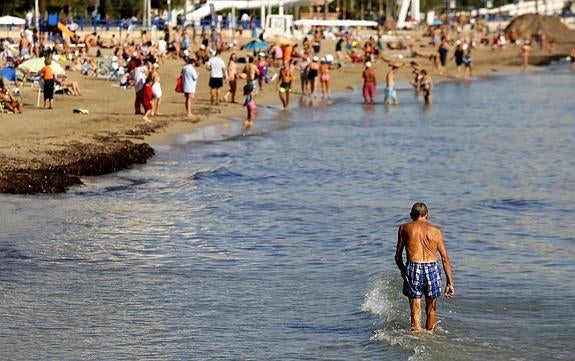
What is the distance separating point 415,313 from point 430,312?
0.13 metres

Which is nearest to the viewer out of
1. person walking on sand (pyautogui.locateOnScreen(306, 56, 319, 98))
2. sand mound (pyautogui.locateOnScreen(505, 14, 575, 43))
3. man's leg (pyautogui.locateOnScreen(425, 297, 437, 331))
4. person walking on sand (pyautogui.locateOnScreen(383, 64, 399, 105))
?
man's leg (pyautogui.locateOnScreen(425, 297, 437, 331))

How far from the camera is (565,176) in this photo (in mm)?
23609

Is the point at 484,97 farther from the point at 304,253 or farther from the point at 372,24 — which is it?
the point at 372,24

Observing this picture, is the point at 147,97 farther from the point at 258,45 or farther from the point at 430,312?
the point at 258,45

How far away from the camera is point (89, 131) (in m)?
25.9

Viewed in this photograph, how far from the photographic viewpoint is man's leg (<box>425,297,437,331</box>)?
1068 cm

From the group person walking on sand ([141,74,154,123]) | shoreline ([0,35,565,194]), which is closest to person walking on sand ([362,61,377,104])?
shoreline ([0,35,565,194])

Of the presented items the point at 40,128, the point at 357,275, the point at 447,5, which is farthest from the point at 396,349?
the point at 447,5

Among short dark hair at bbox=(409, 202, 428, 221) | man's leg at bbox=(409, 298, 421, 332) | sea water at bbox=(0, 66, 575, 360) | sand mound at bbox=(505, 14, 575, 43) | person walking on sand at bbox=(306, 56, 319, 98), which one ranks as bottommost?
sea water at bbox=(0, 66, 575, 360)

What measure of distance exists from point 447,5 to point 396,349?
110785 millimetres

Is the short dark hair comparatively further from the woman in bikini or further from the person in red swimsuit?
the woman in bikini

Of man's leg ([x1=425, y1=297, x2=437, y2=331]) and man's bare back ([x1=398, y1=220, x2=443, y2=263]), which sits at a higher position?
man's bare back ([x1=398, y1=220, x2=443, y2=263])

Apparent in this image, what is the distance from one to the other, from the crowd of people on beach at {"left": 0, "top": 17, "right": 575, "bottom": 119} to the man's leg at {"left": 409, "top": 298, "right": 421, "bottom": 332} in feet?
61.1

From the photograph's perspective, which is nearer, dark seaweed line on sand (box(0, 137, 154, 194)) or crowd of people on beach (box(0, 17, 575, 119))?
dark seaweed line on sand (box(0, 137, 154, 194))
